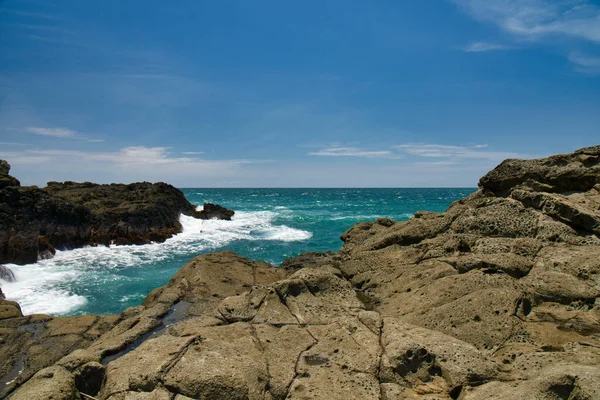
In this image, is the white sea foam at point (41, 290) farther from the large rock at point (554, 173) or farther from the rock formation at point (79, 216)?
the large rock at point (554, 173)

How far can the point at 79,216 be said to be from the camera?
26266mm

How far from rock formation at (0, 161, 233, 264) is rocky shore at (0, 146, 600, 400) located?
12.8 metres

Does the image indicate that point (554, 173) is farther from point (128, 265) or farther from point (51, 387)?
point (128, 265)

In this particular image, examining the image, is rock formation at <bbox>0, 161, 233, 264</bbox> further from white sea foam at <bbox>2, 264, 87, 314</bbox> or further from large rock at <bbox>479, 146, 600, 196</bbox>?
large rock at <bbox>479, 146, 600, 196</bbox>

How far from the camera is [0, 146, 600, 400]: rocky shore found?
468 centimetres

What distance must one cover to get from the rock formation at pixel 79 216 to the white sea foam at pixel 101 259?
2.86 feet

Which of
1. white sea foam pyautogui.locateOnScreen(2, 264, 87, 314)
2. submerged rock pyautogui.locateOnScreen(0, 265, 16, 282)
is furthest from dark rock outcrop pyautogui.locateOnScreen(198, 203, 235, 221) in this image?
submerged rock pyautogui.locateOnScreen(0, 265, 16, 282)

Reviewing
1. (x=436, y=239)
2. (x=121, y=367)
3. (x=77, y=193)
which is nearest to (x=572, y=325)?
(x=436, y=239)

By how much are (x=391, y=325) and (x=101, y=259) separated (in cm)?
2171

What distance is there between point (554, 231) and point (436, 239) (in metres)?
2.73

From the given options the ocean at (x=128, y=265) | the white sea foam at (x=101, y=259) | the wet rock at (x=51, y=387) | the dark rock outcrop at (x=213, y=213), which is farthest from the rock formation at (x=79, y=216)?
the wet rock at (x=51, y=387)

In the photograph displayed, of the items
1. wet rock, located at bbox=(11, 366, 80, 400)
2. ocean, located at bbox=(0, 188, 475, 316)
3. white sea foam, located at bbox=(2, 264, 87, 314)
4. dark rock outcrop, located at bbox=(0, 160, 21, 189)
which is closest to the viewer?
wet rock, located at bbox=(11, 366, 80, 400)

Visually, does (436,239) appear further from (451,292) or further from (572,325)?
(572,325)

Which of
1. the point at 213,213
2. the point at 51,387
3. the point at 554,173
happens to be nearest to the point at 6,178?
the point at 51,387
